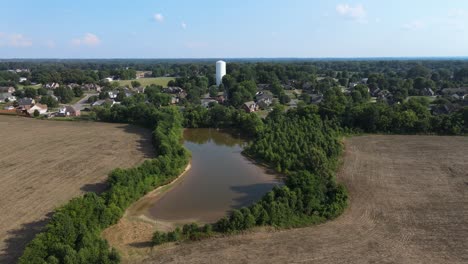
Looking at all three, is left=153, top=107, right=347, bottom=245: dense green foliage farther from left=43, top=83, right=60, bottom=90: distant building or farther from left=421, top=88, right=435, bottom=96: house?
left=43, top=83, right=60, bottom=90: distant building

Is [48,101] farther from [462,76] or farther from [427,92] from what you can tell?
[462,76]

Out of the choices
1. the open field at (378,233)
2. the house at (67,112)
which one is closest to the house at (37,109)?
the house at (67,112)

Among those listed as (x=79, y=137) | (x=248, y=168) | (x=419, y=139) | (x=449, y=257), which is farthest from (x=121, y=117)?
(x=449, y=257)

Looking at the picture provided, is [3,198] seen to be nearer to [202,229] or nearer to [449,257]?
[202,229]

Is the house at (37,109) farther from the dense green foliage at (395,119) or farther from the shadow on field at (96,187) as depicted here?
the dense green foliage at (395,119)

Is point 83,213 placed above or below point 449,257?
above
